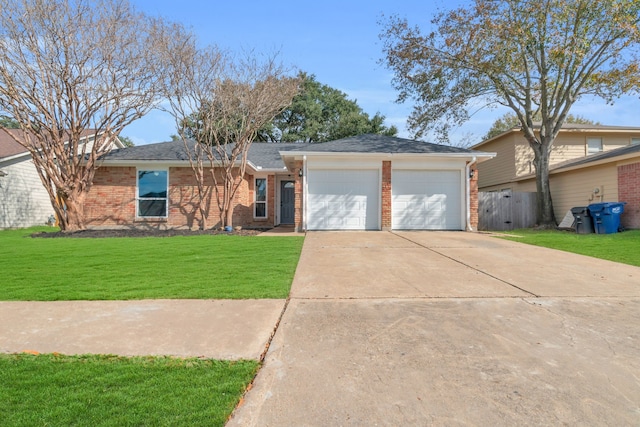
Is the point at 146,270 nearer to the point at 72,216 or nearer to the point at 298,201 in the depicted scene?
the point at 298,201

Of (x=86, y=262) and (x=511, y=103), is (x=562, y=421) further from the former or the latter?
(x=511, y=103)


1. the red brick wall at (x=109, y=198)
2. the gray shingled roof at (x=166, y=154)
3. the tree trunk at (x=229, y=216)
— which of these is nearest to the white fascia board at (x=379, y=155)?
the tree trunk at (x=229, y=216)

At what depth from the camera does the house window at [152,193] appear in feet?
45.8

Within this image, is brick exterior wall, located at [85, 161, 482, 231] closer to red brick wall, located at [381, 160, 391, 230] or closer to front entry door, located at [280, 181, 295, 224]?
front entry door, located at [280, 181, 295, 224]

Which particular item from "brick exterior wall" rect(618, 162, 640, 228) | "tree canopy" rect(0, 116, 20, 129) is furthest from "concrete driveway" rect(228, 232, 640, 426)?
"tree canopy" rect(0, 116, 20, 129)

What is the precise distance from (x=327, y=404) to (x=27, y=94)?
13.6 m

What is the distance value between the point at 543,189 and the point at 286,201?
11412 mm

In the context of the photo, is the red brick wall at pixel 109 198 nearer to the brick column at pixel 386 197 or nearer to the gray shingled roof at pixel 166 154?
the gray shingled roof at pixel 166 154

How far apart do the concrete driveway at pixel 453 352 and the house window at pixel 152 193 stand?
410 inches

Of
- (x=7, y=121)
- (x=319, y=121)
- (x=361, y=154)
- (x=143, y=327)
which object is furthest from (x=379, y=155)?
(x=7, y=121)

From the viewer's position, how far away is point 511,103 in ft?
53.1

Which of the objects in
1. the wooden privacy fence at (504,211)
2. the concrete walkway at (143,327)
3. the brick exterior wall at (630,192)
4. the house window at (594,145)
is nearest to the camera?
the concrete walkway at (143,327)

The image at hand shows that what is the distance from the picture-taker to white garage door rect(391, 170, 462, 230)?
12.4 metres

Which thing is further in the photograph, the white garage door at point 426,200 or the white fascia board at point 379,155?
the white garage door at point 426,200
